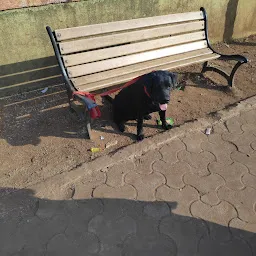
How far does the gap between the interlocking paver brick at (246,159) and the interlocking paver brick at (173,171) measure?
0.61 metres

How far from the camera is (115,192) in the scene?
2885mm

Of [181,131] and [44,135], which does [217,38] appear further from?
[44,135]

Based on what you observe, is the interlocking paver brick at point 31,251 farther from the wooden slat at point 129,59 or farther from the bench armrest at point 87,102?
the wooden slat at point 129,59

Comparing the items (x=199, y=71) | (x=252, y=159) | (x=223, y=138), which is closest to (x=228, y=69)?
(x=199, y=71)

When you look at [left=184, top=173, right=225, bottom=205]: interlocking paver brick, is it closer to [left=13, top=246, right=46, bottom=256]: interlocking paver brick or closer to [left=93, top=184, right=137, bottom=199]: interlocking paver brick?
[left=93, top=184, right=137, bottom=199]: interlocking paver brick

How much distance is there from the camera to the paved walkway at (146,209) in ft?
7.98

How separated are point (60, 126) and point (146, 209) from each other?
170 cm

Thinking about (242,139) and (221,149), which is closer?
(221,149)

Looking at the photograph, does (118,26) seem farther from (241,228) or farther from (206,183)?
(241,228)

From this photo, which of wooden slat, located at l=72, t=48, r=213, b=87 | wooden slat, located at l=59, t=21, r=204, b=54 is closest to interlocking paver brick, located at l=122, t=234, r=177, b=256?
wooden slat, located at l=72, t=48, r=213, b=87

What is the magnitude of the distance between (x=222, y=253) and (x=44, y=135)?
2.44m

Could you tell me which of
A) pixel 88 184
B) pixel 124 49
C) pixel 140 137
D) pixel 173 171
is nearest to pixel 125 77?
pixel 124 49

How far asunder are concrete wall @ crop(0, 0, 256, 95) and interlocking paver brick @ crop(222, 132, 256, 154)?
97.8 inches

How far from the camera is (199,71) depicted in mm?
5086
